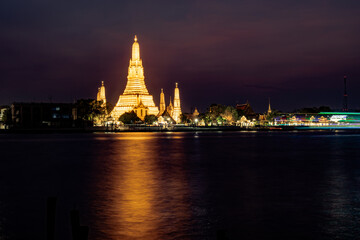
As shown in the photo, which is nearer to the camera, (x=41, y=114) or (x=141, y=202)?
(x=141, y=202)

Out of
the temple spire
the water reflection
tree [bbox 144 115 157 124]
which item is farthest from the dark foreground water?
the temple spire

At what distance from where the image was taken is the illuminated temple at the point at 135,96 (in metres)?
176

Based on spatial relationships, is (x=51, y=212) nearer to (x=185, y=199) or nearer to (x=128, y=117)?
(x=185, y=199)

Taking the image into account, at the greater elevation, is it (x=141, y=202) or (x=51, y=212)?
(x=51, y=212)

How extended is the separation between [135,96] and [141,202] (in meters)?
159

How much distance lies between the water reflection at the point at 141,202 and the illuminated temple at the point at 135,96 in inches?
5461

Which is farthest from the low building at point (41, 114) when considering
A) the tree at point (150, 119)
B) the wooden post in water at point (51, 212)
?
the wooden post in water at point (51, 212)

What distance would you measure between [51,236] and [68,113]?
134m

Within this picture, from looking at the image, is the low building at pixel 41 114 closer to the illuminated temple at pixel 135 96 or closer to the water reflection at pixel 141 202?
the illuminated temple at pixel 135 96

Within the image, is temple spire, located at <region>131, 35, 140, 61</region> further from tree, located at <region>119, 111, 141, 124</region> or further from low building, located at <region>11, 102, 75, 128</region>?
low building, located at <region>11, 102, 75, 128</region>

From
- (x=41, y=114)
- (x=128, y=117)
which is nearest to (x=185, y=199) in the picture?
(x=41, y=114)

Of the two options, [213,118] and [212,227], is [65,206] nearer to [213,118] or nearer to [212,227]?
[212,227]

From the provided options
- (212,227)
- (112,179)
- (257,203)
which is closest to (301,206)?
(257,203)

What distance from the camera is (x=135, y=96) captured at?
179250 mm
